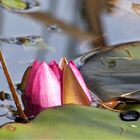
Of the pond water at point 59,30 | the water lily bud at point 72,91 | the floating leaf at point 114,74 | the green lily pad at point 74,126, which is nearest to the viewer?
the green lily pad at point 74,126

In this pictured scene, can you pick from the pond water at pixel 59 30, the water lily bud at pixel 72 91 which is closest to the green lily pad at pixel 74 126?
the water lily bud at pixel 72 91

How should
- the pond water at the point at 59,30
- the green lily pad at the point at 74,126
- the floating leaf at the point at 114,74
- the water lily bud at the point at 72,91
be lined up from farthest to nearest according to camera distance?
the pond water at the point at 59,30 < the floating leaf at the point at 114,74 < the water lily bud at the point at 72,91 < the green lily pad at the point at 74,126

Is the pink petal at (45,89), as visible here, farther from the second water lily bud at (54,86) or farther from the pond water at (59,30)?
the pond water at (59,30)

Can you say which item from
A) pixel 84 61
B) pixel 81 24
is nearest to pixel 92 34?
pixel 81 24

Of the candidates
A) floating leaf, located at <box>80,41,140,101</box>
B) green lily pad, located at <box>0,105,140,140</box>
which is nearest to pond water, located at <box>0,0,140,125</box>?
floating leaf, located at <box>80,41,140,101</box>

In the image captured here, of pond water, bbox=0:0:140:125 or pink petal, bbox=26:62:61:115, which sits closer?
pink petal, bbox=26:62:61:115

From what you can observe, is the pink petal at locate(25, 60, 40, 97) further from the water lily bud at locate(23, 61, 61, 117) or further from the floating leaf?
the floating leaf

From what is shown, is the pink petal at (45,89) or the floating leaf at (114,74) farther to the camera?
the floating leaf at (114,74)
